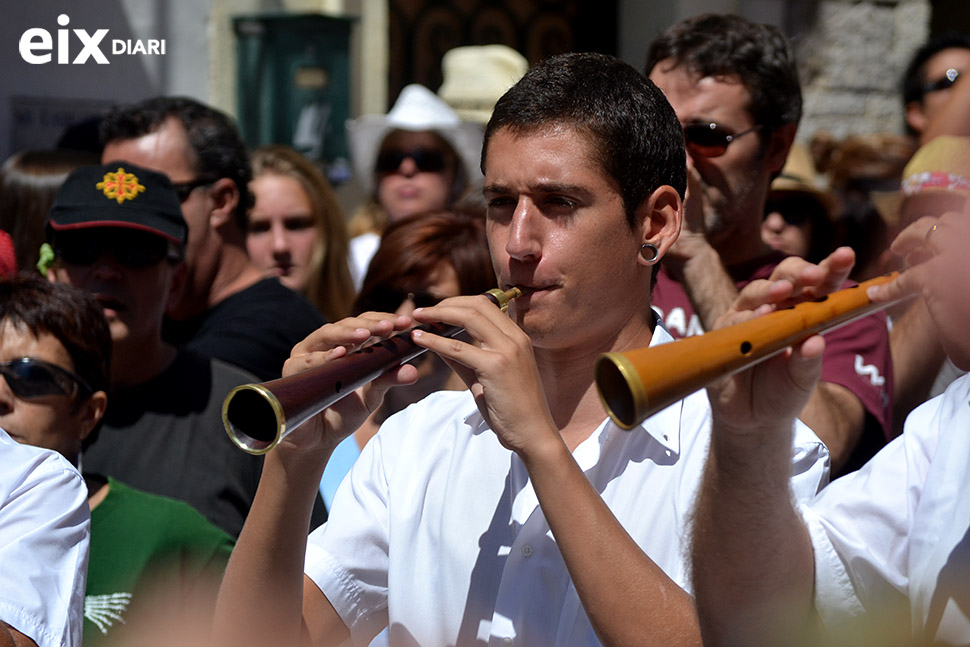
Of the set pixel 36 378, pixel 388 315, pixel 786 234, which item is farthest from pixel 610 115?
pixel 786 234

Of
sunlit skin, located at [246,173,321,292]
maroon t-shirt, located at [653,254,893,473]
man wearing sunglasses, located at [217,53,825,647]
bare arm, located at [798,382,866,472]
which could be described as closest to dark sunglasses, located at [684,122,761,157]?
maroon t-shirt, located at [653,254,893,473]

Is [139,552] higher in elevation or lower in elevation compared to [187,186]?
lower

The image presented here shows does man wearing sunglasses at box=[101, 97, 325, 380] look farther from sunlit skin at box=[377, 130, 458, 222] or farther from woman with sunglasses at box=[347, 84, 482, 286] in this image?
sunlit skin at box=[377, 130, 458, 222]

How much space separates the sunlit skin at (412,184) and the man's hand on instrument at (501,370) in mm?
3211

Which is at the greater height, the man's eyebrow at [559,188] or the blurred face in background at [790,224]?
the man's eyebrow at [559,188]

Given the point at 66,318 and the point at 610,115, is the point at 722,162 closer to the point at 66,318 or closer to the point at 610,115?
the point at 610,115

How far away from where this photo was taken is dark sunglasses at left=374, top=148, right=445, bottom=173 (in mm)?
5129

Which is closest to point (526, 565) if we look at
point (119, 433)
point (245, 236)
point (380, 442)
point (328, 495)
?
point (380, 442)

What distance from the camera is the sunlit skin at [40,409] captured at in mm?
2578

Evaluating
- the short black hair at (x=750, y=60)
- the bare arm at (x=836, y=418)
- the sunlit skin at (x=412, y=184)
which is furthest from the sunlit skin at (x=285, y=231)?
the bare arm at (x=836, y=418)

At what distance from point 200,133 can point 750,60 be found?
1.82 meters

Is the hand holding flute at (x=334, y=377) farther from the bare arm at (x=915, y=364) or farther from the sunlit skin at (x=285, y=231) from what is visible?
the sunlit skin at (x=285, y=231)

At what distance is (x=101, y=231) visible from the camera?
324cm

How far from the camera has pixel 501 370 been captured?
5.74 feet
